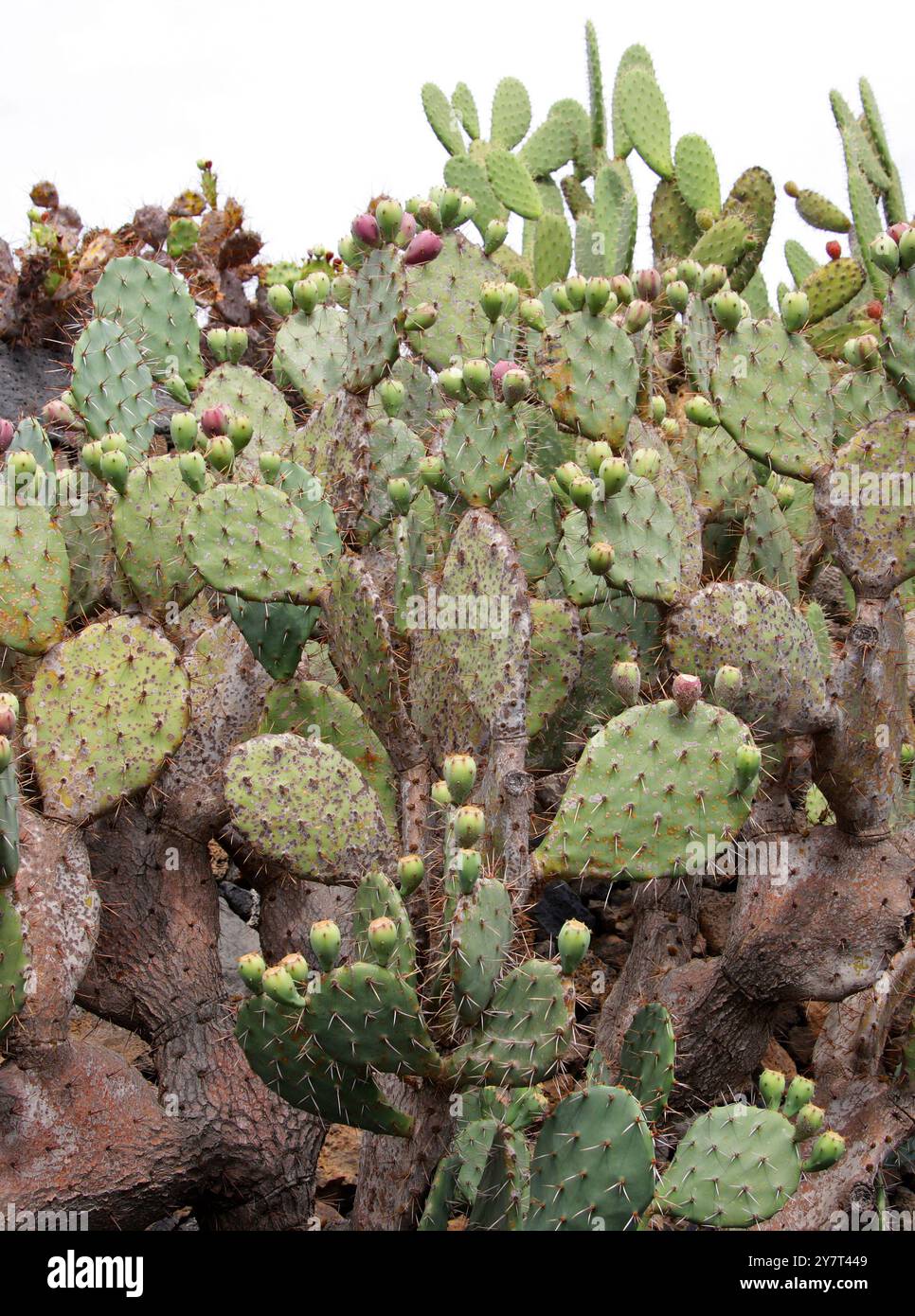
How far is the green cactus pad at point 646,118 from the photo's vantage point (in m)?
6.35

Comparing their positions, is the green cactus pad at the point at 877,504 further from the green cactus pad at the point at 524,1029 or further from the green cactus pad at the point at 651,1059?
the green cactus pad at the point at 524,1029

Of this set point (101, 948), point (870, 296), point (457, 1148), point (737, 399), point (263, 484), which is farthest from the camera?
point (870, 296)

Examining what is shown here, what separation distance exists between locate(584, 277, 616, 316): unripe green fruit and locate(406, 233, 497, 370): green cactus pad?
0.77 metres

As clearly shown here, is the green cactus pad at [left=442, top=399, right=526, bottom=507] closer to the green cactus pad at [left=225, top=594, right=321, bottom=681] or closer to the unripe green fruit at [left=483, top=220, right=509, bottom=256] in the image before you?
the green cactus pad at [left=225, top=594, right=321, bottom=681]

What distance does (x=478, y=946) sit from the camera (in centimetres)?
238

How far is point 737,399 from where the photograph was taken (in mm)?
3449

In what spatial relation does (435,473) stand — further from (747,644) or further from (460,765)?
(460,765)

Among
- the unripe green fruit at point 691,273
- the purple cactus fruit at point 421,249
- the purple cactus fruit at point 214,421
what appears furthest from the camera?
the unripe green fruit at point 691,273

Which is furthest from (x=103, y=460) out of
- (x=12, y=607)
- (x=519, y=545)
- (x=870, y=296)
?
(x=870, y=296)

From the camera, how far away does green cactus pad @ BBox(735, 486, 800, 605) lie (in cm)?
361

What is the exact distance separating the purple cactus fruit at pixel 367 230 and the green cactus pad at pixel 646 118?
331 centimetres

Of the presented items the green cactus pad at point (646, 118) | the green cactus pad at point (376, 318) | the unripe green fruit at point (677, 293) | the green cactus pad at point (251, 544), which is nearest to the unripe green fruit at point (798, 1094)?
the green cactus pad at point (251, 544)
